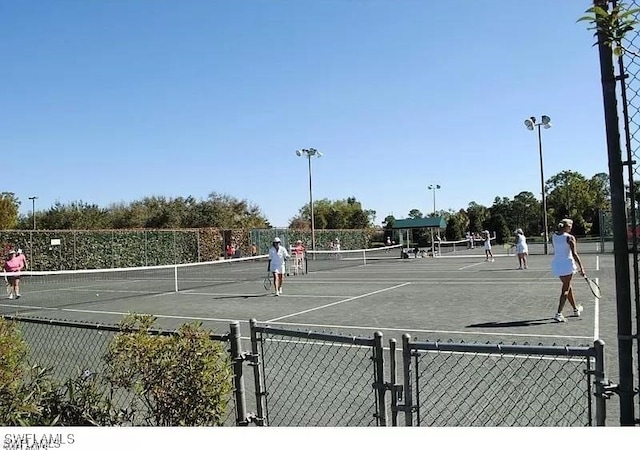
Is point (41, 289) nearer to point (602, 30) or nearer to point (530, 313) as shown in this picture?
point (530, 313)

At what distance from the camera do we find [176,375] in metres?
3.61

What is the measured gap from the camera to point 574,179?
7288 cm

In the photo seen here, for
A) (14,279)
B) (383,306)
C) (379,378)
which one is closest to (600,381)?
(379,378)

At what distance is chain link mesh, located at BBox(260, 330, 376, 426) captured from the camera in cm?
496

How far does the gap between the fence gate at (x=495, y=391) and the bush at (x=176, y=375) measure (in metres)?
1.13

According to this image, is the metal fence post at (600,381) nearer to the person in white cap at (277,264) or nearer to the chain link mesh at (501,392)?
the chain link mesh at (501,392)

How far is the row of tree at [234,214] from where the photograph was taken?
55906mm

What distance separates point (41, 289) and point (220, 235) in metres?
21.0

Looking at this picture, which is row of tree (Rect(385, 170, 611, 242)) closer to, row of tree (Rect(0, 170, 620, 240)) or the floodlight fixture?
row of tree (Rect(0, 170, 620, 240))

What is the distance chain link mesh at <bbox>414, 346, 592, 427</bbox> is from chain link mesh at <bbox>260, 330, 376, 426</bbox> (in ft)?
1.93

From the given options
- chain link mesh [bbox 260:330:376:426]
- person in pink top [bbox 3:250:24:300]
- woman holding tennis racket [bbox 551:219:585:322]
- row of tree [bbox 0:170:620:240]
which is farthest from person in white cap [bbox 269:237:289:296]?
row of tree [bbox 0:170:620:240]

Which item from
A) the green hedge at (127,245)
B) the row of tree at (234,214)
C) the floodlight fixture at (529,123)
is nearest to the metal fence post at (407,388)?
the green hedge at (127,245)

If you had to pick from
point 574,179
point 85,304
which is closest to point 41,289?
point 85,304

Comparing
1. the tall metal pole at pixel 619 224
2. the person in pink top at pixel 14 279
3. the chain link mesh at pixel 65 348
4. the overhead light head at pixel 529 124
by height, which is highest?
the overhead light head at pixel 529 124
